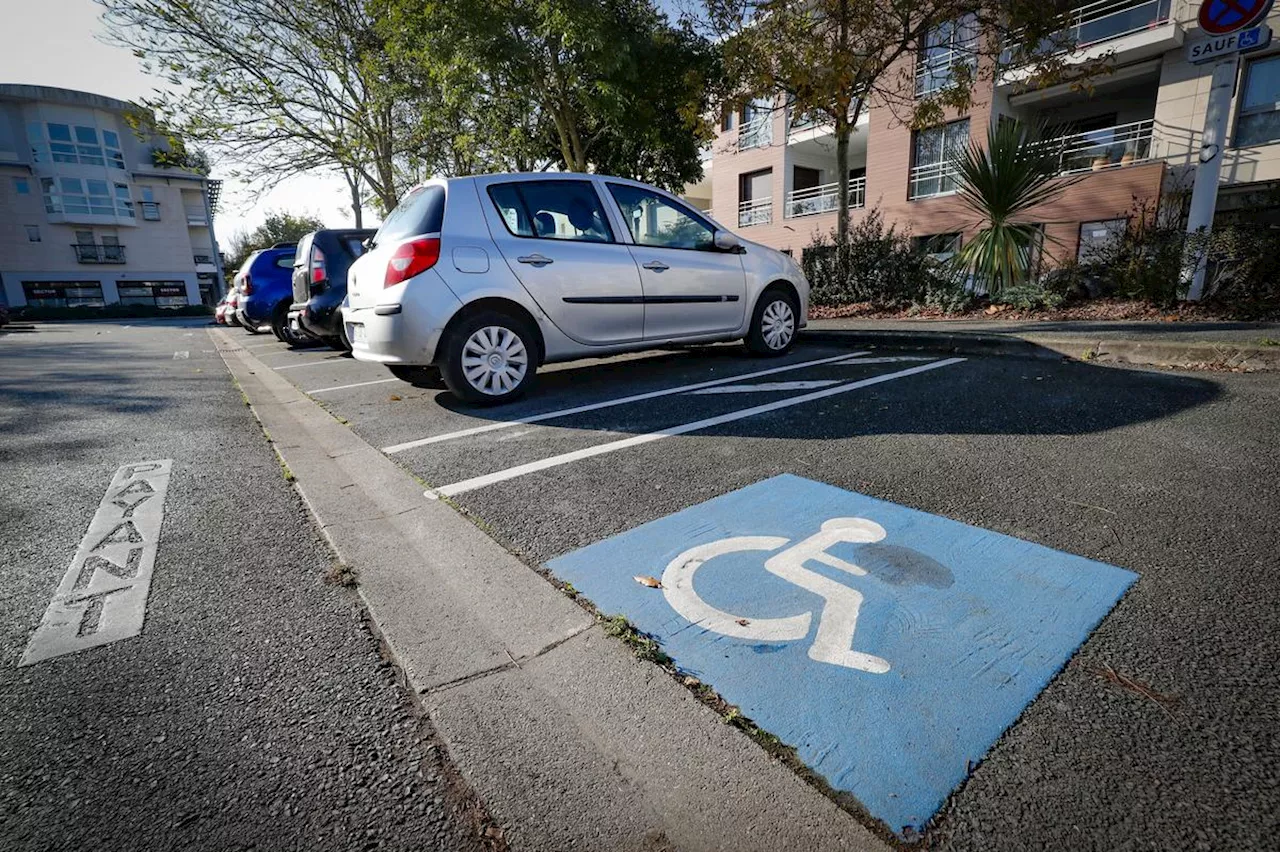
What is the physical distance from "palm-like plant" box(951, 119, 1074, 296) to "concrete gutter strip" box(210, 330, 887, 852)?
30.3 ft

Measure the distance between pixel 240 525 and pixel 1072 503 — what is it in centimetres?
356

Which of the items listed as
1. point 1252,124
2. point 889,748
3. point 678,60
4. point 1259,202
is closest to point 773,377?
point 889,748

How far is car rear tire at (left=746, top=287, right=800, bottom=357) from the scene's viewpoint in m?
6.24

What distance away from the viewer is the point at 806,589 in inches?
72.5

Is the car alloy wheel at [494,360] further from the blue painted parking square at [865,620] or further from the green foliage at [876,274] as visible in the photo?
the green foliage at [876,274]

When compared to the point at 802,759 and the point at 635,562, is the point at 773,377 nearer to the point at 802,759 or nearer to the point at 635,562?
the point at 635,562

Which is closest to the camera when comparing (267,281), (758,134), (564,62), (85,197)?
(267,281)

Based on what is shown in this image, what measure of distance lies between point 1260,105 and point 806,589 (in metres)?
19.5

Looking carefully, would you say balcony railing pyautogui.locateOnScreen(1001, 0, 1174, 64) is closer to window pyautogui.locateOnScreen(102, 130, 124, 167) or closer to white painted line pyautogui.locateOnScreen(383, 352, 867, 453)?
white painted line pyautogui.locateOnScreen(383, 352, 867, 453)

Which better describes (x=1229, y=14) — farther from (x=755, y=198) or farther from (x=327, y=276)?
(x=755, y=198)

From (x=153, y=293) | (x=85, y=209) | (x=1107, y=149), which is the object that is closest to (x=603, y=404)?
(x=1107, y=149)

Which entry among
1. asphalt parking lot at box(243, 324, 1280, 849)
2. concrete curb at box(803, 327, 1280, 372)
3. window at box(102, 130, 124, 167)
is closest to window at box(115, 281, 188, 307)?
window at box(102, 130, 124, 167)

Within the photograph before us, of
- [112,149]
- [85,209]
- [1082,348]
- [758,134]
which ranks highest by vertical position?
[112,149]

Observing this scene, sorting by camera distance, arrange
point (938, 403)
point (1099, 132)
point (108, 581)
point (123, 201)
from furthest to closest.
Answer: point (123, 201) → point (1099, 132) → point (938, 403) → point (108, 581)
